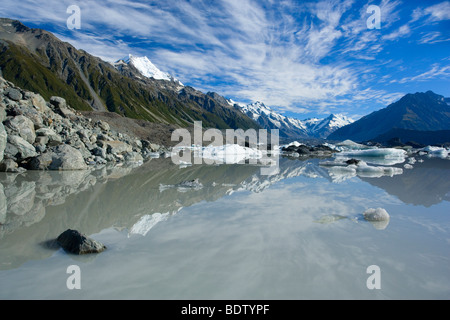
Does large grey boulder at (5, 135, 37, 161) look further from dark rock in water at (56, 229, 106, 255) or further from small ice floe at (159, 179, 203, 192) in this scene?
dark rock in water at (56, 229, 106, 255)

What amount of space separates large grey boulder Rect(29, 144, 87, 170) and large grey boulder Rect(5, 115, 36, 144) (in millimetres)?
1498

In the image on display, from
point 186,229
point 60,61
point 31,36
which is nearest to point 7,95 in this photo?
point 186,229

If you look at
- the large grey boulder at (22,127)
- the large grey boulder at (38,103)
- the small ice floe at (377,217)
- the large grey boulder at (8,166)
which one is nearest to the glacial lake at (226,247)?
the small ice floe at (377,217)

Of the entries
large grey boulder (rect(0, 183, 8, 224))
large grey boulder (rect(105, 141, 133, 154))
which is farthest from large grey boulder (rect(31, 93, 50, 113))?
large grey boulder (rect(0, 183, 8, 224))

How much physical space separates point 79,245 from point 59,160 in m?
16.0

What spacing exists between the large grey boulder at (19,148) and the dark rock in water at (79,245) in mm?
15572

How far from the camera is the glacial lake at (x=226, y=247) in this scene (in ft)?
12.9

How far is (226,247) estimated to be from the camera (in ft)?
18.1

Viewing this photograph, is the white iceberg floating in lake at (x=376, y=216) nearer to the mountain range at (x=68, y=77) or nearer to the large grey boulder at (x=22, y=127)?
the large grey boulder at (x=22, y=127)

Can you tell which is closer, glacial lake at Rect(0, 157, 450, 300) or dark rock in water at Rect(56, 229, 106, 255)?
glacial lake at Rect(0, 157, 450, 300)

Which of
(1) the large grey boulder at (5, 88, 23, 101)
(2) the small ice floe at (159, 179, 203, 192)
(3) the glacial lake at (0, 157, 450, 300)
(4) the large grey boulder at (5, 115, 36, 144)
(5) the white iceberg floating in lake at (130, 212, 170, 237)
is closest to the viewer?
(3) the glacial lake at (0, 157, 450, 300)

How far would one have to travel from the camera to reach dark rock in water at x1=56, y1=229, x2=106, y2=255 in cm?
515

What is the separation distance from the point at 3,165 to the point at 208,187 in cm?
1303

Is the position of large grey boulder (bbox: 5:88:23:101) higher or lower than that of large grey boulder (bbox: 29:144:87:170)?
higher
